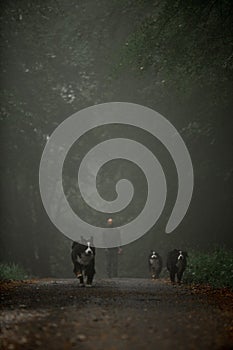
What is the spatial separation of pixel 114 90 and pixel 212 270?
12228 mm

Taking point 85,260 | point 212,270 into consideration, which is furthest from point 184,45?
point 212,270

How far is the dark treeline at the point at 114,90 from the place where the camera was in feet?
46.8

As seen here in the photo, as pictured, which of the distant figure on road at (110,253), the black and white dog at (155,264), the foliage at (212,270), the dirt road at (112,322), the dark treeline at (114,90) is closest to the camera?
the dirt road at (112,322)

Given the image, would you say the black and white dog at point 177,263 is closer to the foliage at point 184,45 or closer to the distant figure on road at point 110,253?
the distant figure on road at point 110,253

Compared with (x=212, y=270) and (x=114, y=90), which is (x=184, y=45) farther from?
(x=114, y=90)

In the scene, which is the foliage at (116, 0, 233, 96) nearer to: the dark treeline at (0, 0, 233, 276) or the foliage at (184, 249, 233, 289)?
the dark treeline at (0, 0, 233, 276)

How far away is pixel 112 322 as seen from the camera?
8.55m

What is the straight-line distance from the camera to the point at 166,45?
14.2m

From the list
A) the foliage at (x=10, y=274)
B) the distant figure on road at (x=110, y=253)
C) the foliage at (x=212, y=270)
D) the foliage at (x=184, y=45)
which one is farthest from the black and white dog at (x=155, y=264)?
the foliage at (x=184, y=45)

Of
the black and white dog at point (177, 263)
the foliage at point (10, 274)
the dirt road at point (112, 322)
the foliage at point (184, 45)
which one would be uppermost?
the foliage at point (184, 45)

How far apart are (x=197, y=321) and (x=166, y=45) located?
730cm

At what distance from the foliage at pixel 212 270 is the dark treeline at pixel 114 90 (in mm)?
3189

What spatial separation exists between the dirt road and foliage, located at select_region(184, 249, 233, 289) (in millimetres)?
4719

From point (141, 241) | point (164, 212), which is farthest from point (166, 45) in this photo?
point (141, 241)
